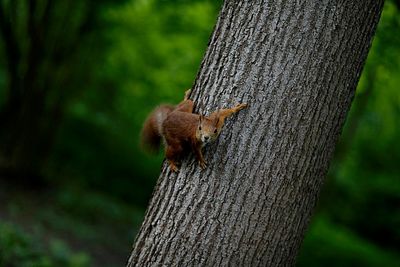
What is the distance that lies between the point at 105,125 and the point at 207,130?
10.4 meters

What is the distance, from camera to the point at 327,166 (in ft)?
9.11

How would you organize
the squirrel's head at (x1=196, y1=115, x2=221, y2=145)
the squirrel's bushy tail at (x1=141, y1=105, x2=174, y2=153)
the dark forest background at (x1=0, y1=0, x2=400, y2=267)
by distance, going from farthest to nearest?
the dark forest background at (x1=0, y1=0, x2=400, y2=267), the squirrel's bushy tail at (x1=141, y1=105, x2=174, y2=153), the squirrel's head at (x1=196, y1=115, x2=221, y2=145)

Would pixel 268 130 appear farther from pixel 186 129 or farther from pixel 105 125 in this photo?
pixel 105 125

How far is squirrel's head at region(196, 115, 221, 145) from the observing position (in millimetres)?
2561

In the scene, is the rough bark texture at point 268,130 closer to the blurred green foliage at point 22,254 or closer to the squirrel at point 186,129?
the squirrel at point 186,129

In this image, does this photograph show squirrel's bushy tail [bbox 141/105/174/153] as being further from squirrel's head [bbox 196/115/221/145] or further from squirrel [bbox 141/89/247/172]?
squirrel's head [bbox 196/115/221/145]

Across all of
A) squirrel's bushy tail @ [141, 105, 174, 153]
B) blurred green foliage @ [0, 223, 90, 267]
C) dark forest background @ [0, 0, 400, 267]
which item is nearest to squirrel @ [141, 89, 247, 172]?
squirrel's bushy tail @ [141, 105, 174, 153]

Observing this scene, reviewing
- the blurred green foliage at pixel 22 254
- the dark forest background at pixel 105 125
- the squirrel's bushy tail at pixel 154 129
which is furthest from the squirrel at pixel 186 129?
the dark forest background at pixel 105 125

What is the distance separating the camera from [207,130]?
2.55 metres

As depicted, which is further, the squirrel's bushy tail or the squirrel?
the squirrel's bushy tail

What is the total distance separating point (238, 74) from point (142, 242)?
910 millimetres

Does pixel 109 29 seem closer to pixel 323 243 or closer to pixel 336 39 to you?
pixel 323 243

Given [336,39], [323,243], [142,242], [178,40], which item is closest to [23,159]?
[178,40]

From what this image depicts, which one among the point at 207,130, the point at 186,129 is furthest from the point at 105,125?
the point at 207,130
